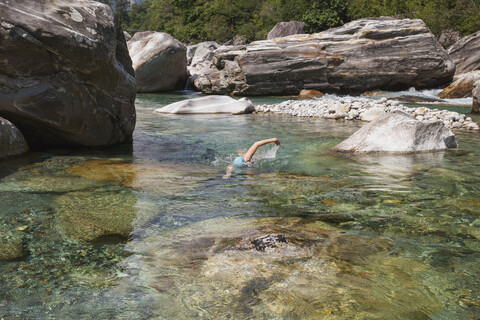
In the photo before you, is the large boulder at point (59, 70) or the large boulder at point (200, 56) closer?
the large boulder at point (59, 70)

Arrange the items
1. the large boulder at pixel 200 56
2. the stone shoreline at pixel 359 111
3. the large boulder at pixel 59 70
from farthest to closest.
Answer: the large boulder at pixel 200 56 → the stone shoreline at pixel 359 111 → the large boulder at pixel 59 70

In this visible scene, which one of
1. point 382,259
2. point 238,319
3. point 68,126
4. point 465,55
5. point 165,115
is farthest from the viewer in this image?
point 465,55

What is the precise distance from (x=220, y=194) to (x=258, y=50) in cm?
1734

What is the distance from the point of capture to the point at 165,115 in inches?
524

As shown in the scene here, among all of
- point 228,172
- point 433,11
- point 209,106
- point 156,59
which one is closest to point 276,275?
point 228,172

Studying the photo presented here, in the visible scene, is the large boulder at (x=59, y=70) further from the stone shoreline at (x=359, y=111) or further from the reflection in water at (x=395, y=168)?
the stone shoreline at (x=359, y=111)

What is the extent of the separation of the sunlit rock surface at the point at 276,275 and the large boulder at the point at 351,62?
18073 mm

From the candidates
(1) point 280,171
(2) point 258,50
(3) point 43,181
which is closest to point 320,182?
(1) point 280,171

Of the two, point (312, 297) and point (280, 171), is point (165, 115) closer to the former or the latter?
point (280, 171)

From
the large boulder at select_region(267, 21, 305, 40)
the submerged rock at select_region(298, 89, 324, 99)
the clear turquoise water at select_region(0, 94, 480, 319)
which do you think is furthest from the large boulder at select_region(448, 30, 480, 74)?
the clear turquoise water at select_region(0, 94, 480, 319)

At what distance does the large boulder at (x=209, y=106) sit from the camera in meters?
13.9

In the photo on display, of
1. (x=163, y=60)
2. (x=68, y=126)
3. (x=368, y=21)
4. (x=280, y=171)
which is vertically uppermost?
(x=368, y=21)

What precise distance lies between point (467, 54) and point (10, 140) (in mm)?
23147

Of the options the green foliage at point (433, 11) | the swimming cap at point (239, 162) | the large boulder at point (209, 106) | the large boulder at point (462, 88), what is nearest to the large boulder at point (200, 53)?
the green foliage at point (433, 11)
